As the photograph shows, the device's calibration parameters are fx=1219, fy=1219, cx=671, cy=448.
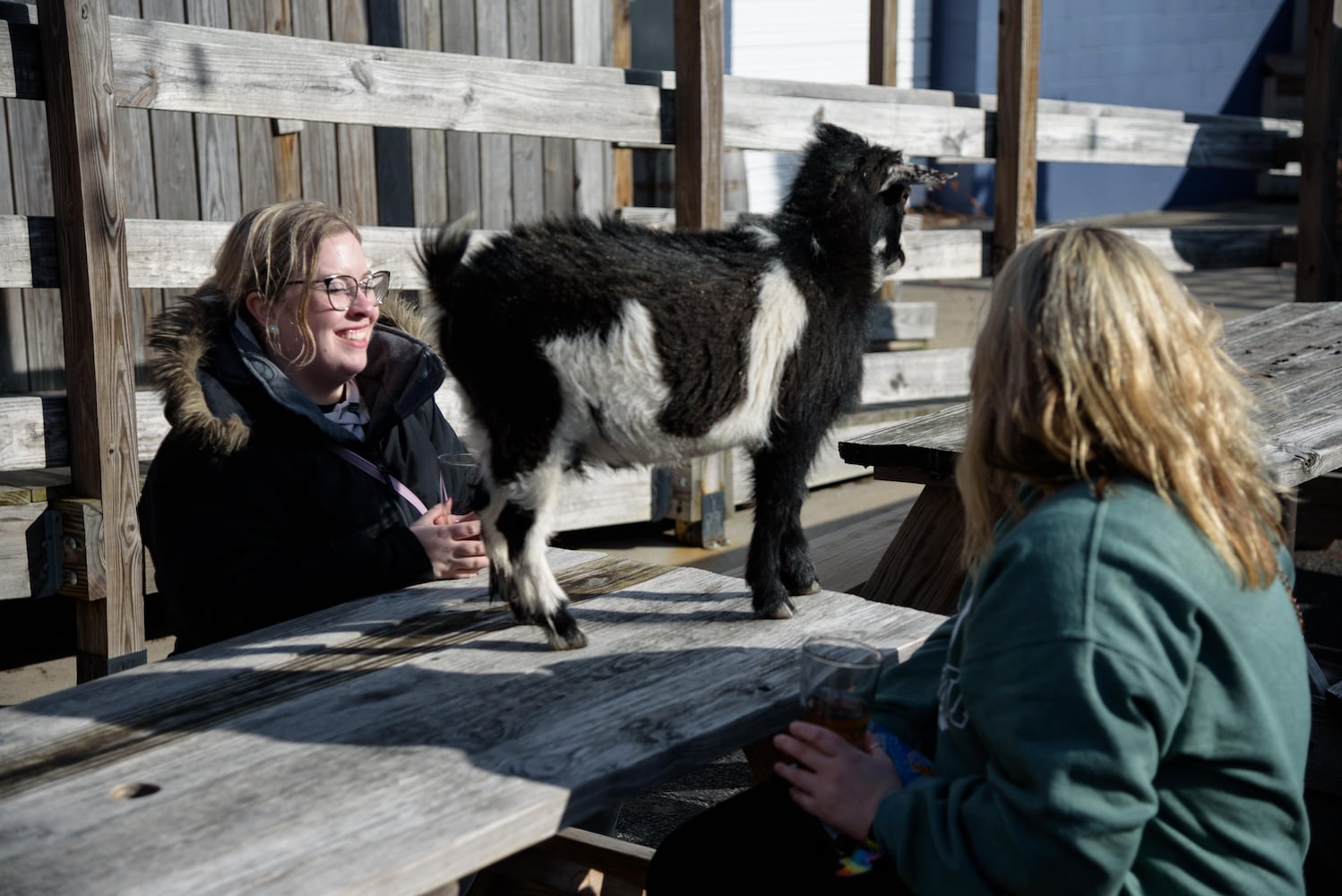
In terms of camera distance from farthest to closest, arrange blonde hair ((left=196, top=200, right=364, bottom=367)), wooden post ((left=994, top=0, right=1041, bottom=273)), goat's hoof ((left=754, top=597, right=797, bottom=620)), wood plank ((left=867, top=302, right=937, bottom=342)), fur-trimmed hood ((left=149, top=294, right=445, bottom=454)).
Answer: wood plank ((left=867, top=302, right=937, bottom=342)) → wooden post ((left=994, top=0, right=1041, bottom=273)) → blonde hair ((left=196, top=200, right=364, bottom=367)) → fur-trimmed hood ((left=149, top=294, right=445, bottom=454)) → goat's hoof ((left=754, top=597, right=797, bottom=620))

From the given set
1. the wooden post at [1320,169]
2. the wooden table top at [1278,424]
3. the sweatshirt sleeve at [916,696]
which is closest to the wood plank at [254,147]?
the wooden table top at [1278,424]

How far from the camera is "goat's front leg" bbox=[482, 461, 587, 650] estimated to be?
6.07 feet

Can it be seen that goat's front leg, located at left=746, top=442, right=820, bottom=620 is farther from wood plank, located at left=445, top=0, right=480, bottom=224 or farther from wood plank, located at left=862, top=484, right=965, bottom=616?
wood plank, located at left=445, top=0, right=480, bottom=224

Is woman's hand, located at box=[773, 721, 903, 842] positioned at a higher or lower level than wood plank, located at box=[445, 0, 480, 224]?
lower

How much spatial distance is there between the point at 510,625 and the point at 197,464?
0.72 meters

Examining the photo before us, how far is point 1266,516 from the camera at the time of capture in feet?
4.84

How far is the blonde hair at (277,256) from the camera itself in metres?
2.44

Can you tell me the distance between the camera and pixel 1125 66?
12000 mm

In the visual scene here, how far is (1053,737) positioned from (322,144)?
14.6 ft

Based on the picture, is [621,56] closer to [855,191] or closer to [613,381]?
[855,191]

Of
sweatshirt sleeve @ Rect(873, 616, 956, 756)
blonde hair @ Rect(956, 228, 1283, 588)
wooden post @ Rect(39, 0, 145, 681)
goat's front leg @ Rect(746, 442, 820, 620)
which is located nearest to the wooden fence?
wooden post @ Rect(39, 0, 145, 681)

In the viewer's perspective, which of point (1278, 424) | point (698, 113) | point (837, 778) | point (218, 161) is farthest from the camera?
point (218, 161)

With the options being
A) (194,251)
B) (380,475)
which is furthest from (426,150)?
(380,475)

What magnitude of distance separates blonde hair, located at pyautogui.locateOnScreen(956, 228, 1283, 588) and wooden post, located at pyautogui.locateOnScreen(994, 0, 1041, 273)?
405 centimetres
